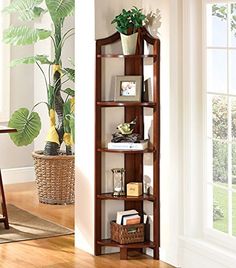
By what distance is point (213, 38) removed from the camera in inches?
195

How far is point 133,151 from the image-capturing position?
5270mm

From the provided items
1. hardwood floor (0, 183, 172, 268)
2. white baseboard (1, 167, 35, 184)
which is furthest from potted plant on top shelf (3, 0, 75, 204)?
white baseboard (1, 167, 35, 184)

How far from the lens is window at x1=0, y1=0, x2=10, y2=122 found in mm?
7906

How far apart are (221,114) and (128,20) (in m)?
0.94

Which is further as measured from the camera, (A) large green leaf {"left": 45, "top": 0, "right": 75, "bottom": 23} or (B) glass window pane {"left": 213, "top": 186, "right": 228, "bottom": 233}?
(A) large green leaf {"left": 45, "top": 0, "right": 75, "bottom": 23}

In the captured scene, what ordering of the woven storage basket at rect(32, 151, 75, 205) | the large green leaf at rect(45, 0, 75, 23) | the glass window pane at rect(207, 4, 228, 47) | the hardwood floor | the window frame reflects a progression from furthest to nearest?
the woven storage basket at rect(32, 151, 75, 205), the large green leaf at rect(45, 0, 75, 23), the hardwood floor, the window frame, the glass window pane at rect(207, 4, 228, 47)

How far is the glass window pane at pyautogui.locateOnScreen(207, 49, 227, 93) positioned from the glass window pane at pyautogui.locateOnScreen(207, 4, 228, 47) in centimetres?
6

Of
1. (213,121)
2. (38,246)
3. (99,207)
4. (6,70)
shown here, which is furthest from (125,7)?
(6,70)

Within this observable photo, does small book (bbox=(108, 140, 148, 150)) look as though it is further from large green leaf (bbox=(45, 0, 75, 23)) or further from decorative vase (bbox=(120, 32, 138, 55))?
large green leaf (bbox=(45, 0, 75, 23))

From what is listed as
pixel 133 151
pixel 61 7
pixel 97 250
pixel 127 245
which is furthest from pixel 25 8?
pixel 127 245

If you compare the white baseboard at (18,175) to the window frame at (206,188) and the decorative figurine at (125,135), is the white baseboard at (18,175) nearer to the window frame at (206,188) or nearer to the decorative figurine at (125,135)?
the decorative figurine at (125,135)

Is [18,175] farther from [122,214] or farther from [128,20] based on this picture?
A: [128,20]

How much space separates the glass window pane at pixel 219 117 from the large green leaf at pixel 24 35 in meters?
2.56

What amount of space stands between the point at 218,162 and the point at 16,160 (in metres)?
3.69
